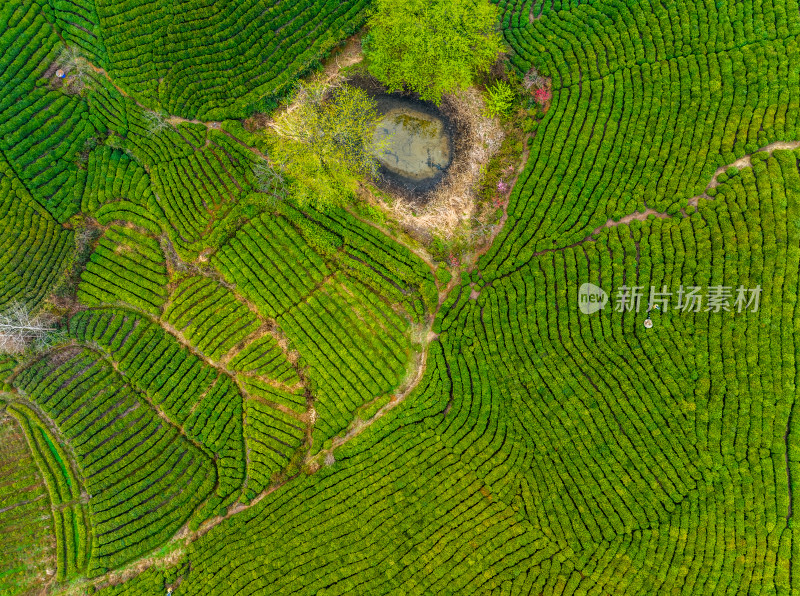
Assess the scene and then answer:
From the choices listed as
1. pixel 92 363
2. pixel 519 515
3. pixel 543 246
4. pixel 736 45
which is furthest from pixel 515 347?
pixel 92 363

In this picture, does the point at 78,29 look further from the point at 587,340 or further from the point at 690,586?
the point at 690,586

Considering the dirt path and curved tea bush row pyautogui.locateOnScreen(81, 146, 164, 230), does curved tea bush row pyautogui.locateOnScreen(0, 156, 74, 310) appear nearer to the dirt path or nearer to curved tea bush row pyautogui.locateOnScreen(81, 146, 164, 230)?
curved tea bush row pyautogui.locateOnScreen(81, 146, 164, 230)

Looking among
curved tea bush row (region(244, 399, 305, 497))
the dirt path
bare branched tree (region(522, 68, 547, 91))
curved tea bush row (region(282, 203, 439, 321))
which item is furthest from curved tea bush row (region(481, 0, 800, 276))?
curved tea bush row (region(244, 399, 305, 497))

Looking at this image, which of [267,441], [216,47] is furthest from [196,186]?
[267,441]

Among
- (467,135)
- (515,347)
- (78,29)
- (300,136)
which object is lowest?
(515,347)

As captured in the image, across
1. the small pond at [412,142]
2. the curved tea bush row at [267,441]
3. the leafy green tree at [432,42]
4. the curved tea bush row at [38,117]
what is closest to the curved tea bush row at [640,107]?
the leafy green tree at [432,42]
